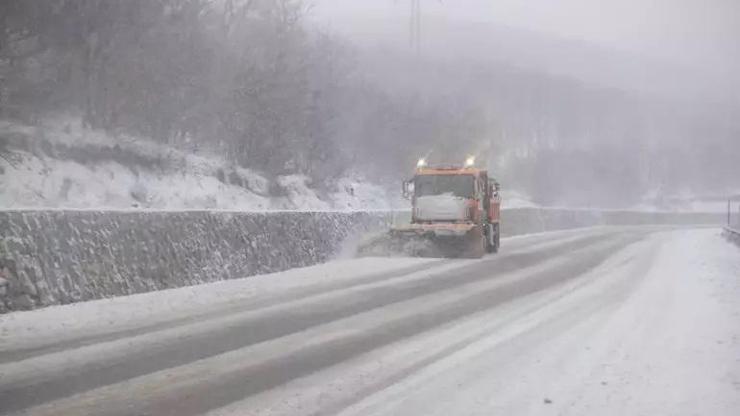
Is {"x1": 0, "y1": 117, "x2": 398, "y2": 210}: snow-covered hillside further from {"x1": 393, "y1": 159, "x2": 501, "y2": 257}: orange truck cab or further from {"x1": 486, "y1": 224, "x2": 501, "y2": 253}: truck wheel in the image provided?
{"x1": 486, "y1": 224, "x2": 501, "y2": 253}: truck wheel

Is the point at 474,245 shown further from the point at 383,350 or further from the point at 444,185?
the point at 383,350

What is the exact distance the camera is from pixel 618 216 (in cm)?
6138

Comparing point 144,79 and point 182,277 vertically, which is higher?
point 144,79

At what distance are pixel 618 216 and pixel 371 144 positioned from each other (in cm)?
2405

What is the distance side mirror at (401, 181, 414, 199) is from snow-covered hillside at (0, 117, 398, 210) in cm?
711

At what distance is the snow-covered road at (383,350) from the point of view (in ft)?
21.9

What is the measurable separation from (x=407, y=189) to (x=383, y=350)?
592 inches

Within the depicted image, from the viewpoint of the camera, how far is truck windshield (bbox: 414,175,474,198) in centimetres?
2365

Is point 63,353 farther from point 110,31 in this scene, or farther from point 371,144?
point 371,144

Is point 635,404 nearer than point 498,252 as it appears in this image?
Yes

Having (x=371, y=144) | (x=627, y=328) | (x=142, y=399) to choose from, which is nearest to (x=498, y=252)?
(x=627, y=328)

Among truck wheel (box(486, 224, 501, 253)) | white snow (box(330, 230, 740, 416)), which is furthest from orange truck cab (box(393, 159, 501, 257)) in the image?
white snow (box(330, 230, 740, 416))

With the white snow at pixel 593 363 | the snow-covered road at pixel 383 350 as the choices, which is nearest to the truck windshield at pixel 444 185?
the snow-covered road at pixel 383 350

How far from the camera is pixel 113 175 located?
24234 mm
